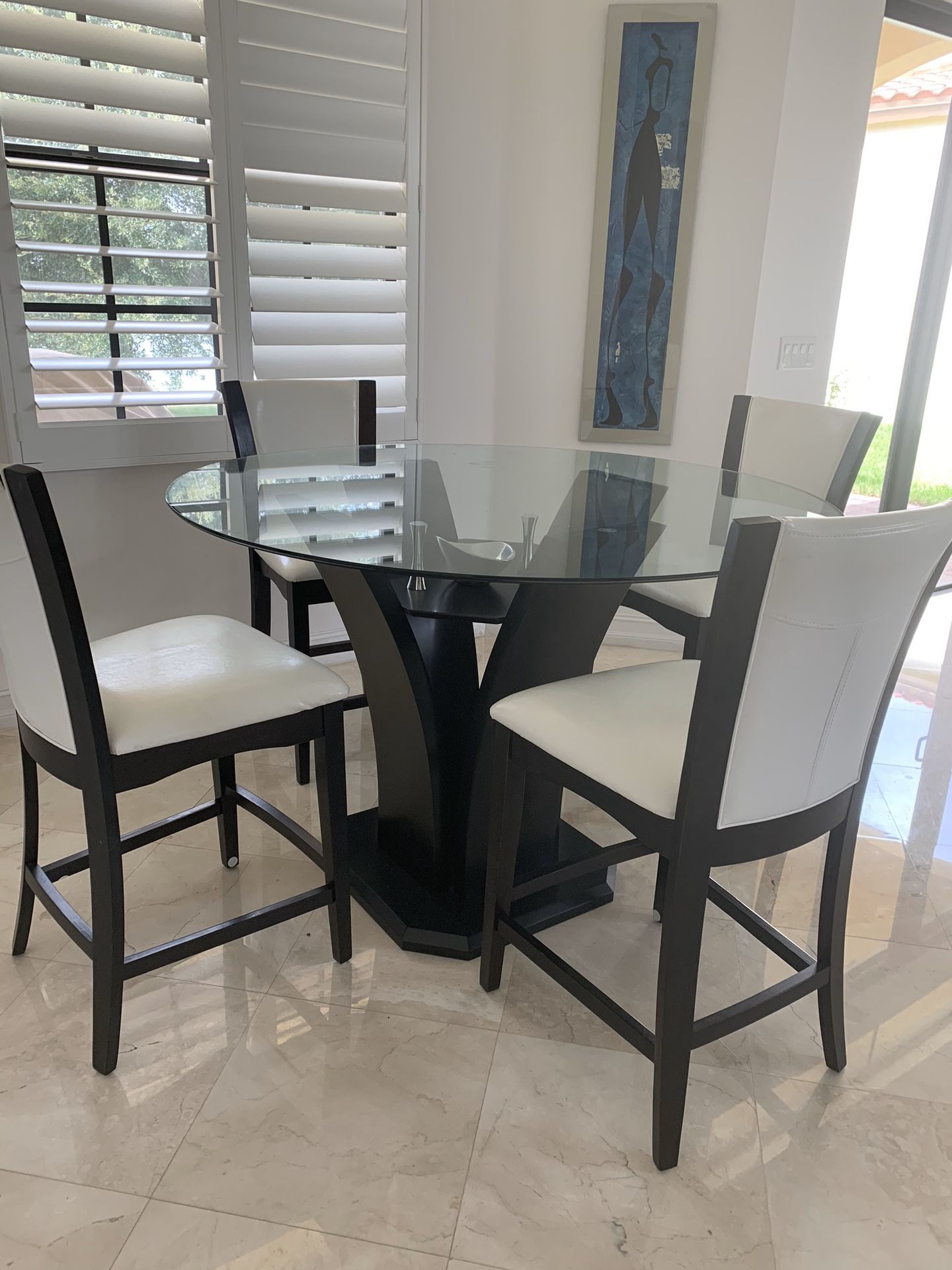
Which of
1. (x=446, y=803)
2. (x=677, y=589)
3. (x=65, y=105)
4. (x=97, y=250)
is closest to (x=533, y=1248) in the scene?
(x=446, y=803)

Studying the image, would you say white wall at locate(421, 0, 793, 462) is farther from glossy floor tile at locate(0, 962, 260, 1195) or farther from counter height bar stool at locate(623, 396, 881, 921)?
glossy floor tile at locate(0, 962, 260, 1195)

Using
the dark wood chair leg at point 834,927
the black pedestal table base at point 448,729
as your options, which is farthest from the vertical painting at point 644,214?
the dark wood chair leg at point 834,927

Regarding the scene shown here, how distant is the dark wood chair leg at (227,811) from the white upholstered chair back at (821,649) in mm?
1106

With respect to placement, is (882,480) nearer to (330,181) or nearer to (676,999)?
(330,181)

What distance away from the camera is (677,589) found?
91.0 inches

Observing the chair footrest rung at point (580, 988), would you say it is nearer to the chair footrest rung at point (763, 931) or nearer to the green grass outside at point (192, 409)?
the chair footrest rung at point (763, 931)

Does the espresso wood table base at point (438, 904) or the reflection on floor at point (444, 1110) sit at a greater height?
the espresso wood table base at point (438, 904)

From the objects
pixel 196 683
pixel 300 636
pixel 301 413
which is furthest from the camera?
pixel 301 413

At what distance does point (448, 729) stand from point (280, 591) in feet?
2.80

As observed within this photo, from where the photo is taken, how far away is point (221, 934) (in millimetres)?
1597

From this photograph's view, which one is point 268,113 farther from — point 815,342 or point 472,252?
point 815,342

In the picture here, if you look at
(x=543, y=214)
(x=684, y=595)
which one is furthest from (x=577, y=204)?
(x=684, y=595)

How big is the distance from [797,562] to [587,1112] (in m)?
0.94

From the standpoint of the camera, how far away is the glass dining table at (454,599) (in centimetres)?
158
